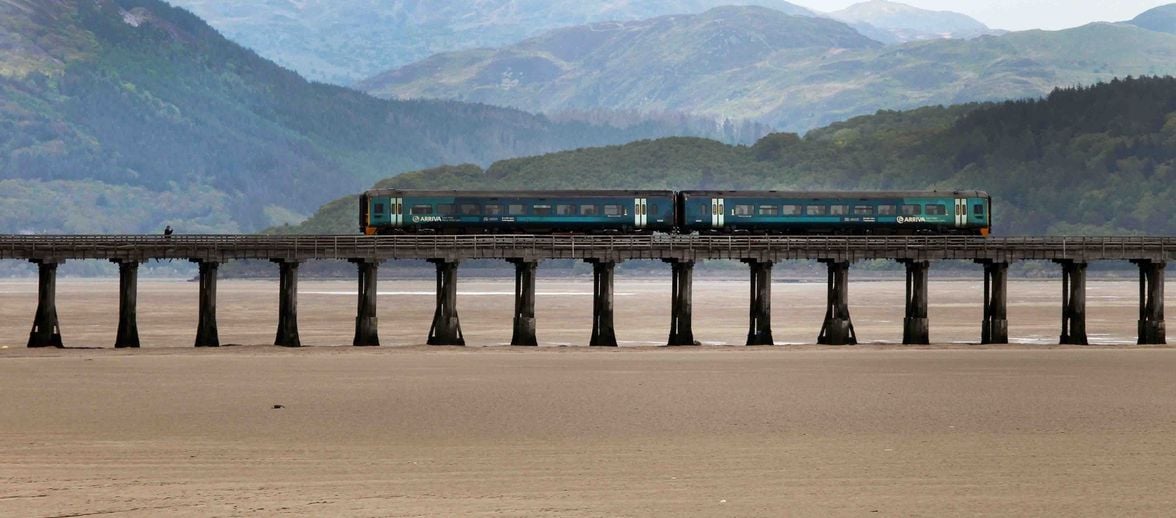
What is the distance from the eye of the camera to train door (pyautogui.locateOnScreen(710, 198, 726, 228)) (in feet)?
297

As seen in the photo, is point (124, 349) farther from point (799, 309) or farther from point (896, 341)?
point (799, 309)

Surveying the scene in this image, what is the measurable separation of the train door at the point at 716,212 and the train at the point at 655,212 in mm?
55

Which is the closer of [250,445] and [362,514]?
[362,514]

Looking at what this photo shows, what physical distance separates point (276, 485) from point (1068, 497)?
14996 millimetres

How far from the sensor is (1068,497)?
30672 mm

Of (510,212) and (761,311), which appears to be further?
(510,212)

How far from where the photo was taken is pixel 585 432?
133 ft

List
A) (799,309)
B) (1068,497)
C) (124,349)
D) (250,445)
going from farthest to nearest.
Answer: (799,309) → (124,349) → (250,445) → (1068,497)

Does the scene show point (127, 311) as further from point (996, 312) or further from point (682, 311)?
point (996, 312)

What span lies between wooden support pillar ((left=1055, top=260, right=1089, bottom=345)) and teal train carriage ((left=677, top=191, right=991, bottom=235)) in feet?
26.6

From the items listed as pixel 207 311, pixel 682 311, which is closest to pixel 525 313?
pixel 682 311

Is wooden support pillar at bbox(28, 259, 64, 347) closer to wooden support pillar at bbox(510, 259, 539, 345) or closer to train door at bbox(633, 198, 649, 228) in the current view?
wooden support pillar at bbox(510, 259, 539, 345)

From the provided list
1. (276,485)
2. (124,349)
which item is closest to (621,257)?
(124,349)

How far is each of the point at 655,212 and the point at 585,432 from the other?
1986 inches
